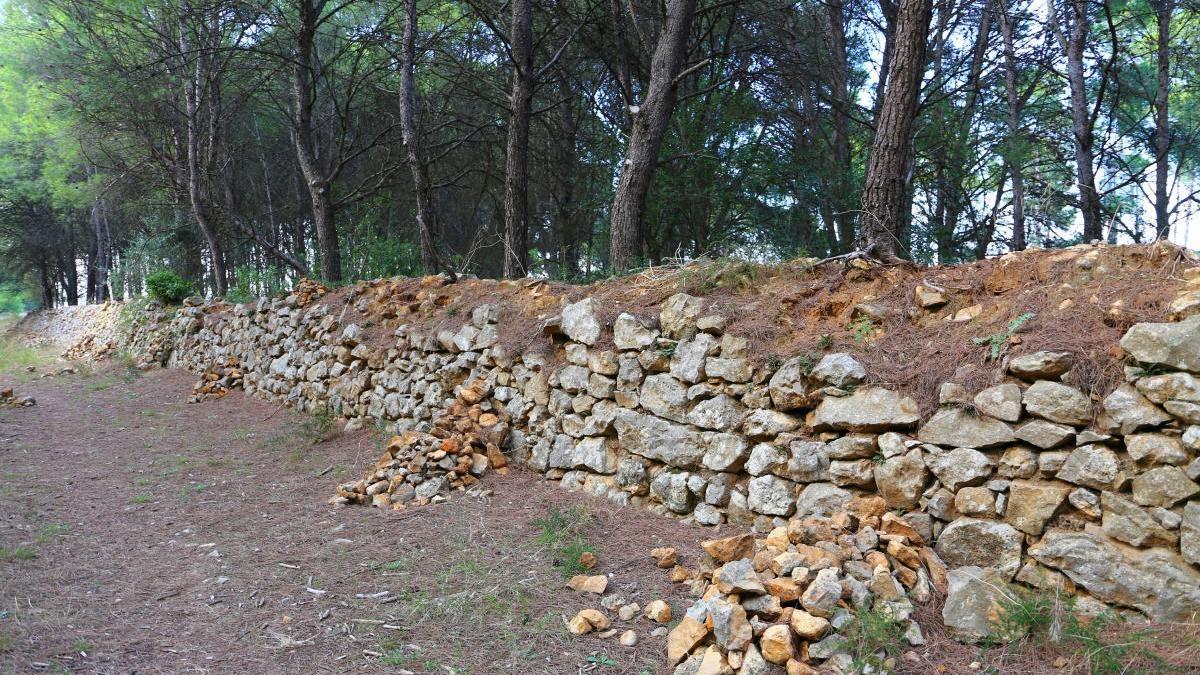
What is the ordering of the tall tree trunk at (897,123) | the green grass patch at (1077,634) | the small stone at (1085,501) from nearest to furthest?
the green grass patch at (1077,634)
the small stone at (1085,501)
the tall tree trunk at (897,123)

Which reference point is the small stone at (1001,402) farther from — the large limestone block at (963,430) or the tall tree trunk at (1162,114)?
the tall tree trunk at (1162,114)

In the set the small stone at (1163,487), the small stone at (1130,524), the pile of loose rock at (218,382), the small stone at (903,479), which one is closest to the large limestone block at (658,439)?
the small stone at (903,479)

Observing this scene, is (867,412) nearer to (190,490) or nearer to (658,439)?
(658,439)

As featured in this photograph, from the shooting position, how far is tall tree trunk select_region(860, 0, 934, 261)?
4.87 m

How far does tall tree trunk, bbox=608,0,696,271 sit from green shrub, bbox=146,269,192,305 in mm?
11624

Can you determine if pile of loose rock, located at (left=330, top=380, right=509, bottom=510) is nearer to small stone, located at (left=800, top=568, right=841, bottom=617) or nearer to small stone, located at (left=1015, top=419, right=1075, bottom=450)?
small stone, located at (left=800, top=568, right=841, bottom=617)

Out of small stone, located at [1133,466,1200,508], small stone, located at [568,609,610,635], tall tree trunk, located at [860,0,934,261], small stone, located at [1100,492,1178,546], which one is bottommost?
small stone, located at [568,609,610,635]

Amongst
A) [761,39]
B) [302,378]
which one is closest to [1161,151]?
[761,39]

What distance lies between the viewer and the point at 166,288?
559 inches

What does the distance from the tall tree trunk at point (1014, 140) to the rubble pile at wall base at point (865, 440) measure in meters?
6.42

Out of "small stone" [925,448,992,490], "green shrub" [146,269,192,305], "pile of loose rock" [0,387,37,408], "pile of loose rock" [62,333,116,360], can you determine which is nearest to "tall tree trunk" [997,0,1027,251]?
"small stone" [925,448,992,490]

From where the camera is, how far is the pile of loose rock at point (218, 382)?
32.2 feet

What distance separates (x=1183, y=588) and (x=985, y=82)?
36.1ft

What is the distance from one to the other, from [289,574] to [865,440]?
130 inches
